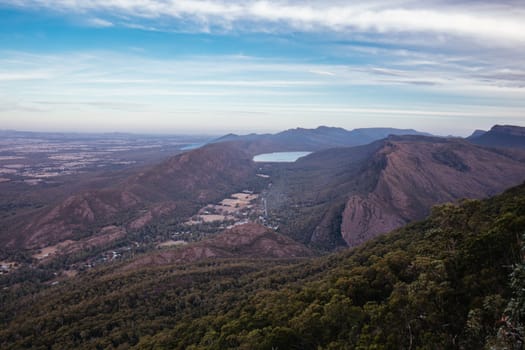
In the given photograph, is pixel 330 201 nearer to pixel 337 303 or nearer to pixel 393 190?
pixel 393 190

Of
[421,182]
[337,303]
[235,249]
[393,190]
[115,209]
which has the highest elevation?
[337,303]

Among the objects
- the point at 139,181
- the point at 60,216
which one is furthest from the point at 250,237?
the point at 139,181

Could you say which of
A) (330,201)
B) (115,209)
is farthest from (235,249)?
(115,209)

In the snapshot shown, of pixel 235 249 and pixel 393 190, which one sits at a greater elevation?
pixel 393 190

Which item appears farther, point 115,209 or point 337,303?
point 115,209

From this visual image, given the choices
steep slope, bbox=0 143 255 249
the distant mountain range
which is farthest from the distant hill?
steep slope, bbox=0 143 255 249
